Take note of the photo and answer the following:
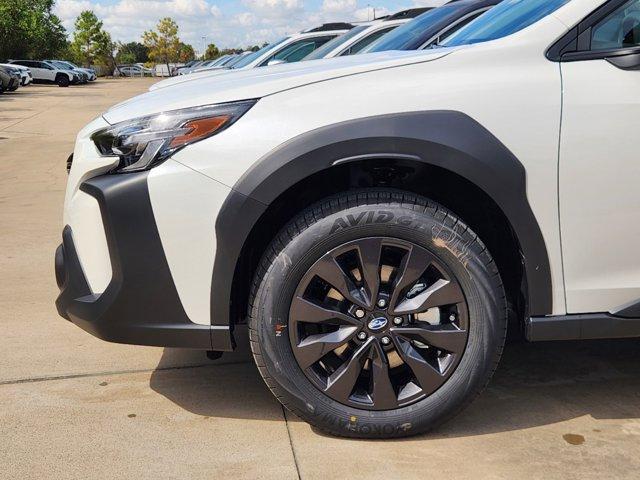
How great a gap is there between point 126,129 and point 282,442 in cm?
129

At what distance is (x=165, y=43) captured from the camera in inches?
3846

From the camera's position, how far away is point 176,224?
243 centimetres

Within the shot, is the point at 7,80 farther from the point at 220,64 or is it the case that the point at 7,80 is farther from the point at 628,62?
the point at 628,62

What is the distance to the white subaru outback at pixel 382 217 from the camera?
240 cm

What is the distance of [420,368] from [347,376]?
265 mm

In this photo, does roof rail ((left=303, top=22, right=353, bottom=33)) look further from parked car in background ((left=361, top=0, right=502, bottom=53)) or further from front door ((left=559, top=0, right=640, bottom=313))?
front door ((left=559, top=0, right=640, bottom=313))

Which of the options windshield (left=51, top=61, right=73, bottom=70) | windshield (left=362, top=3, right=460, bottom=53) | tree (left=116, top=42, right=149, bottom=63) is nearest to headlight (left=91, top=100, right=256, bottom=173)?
windshield (left=362, top=3, right=460, bottom=53)

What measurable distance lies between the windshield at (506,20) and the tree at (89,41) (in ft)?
Result: 289

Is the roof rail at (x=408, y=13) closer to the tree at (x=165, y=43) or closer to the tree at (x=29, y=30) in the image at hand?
the tree at (x=29, y=30)

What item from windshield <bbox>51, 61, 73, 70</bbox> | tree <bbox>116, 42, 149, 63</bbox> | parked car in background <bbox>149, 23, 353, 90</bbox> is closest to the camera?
parked car in background <bbox>149, 23, 353, 90</bbox>

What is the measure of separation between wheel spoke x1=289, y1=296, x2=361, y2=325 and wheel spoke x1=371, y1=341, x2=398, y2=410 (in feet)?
0.45

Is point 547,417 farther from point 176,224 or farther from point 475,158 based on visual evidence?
point 176,224

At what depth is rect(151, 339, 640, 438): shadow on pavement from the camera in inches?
→ 111

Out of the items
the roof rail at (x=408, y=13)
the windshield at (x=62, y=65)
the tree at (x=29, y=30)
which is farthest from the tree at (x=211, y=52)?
the roof rail at (x=408, y=13)
